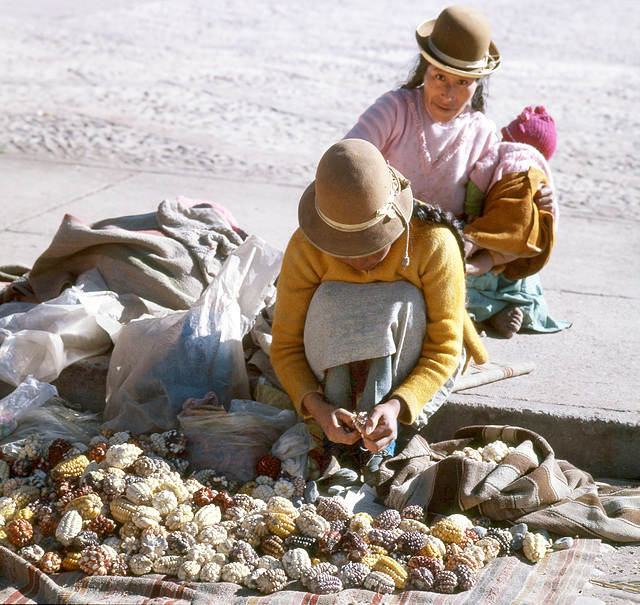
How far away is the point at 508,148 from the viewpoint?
372 cm

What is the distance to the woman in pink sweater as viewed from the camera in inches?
131

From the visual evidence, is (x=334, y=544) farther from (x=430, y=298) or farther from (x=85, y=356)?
(x=85, y=356)

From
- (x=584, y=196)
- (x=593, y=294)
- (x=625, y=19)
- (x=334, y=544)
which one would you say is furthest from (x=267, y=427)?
(x=625, y=19)

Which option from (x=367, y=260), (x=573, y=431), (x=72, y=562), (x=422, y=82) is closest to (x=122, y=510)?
(x=72, y=562)

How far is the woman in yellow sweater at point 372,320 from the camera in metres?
2.76

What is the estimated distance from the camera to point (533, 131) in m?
3.87

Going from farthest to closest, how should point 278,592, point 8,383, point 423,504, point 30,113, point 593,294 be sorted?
point 30,113
point 593,294
point 8,383
point 423,504
point 278,592

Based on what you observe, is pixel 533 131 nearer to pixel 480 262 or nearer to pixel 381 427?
pixel 480 262

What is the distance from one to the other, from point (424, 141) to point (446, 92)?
0.24 meters

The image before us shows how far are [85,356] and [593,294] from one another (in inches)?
105

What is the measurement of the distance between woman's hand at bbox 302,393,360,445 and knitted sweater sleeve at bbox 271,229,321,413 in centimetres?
5

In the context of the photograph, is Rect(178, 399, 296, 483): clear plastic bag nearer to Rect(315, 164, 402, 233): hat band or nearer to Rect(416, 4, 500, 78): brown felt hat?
Rect(315, 164, 402, 233): hat band

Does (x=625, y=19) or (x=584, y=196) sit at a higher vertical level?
(x=584, y=196)

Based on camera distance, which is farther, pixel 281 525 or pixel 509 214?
pixel 509 214
